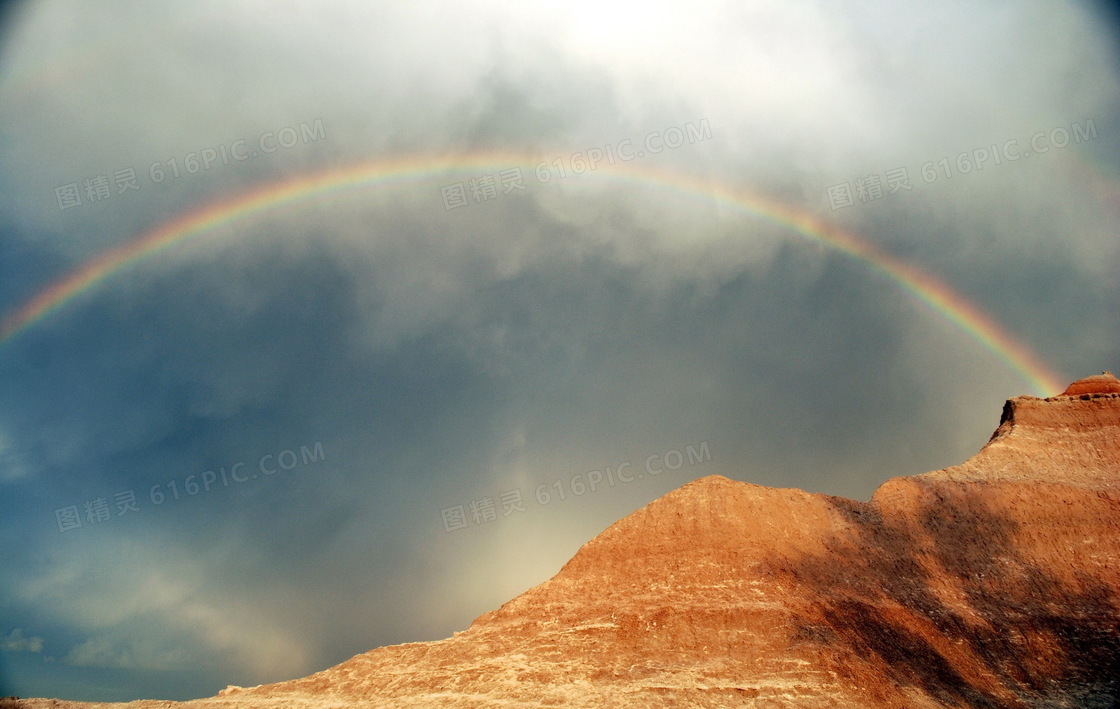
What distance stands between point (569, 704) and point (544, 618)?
8522mm

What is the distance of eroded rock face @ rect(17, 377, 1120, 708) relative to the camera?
34.2 m

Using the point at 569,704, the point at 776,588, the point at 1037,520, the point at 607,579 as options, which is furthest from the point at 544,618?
the point at 1037,520

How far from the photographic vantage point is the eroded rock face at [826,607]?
34188 mm

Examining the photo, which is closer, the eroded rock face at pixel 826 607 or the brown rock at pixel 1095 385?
the eroded rock face at pixel 826 607

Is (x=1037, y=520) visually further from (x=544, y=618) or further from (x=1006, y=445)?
(x=544, y=618)

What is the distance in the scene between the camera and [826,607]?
3866 cm

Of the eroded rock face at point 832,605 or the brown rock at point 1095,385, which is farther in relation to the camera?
the brown rock at point 1095,385

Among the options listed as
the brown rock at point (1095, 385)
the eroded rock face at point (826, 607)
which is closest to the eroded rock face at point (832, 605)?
the eroded rock face at point (826, 607)

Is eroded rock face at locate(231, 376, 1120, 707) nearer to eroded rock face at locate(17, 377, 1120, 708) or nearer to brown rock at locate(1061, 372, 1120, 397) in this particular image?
eroded rock face at locate(17, 377, 1120, 708)

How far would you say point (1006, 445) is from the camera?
51.2m

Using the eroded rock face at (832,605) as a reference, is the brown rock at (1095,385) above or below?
above

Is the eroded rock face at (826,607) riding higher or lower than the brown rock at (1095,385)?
lower

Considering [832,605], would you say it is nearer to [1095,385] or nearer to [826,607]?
[826,607]

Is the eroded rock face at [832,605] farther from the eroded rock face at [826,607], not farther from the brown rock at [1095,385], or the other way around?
the brown rock at [1095,385]
